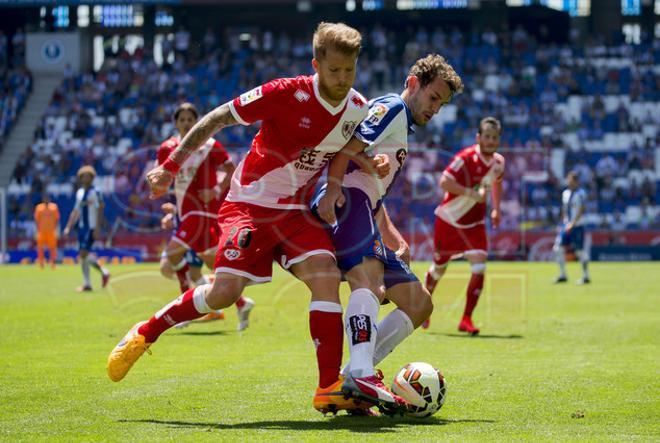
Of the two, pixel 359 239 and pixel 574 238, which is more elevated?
pixel 359 239

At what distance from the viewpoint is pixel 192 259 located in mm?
13844

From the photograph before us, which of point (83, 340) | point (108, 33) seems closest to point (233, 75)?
point (108, 33)

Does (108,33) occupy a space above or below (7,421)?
above

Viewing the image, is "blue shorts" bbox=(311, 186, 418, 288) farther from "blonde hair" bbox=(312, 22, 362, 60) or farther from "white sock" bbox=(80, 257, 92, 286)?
"white sock" bbox=(80, 257, 92, 286)

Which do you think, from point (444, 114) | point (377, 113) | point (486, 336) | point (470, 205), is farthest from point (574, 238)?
point (377, 113)

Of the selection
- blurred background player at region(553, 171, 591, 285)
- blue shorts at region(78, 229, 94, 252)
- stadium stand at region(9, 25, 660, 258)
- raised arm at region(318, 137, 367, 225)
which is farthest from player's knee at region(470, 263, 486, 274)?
stadium stand at region(9, 25, 660, 258)

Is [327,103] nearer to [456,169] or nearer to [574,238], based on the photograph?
[456,169]

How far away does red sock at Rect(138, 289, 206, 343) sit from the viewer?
280 inches

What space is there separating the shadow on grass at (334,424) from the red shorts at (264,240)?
99cm

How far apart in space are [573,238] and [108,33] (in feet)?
96.0

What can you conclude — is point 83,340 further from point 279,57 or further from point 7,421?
point 279,57

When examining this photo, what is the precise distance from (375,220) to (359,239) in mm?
361

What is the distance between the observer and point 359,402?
639 centimetres

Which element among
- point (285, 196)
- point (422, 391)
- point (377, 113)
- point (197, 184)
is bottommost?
point (422, 391)
